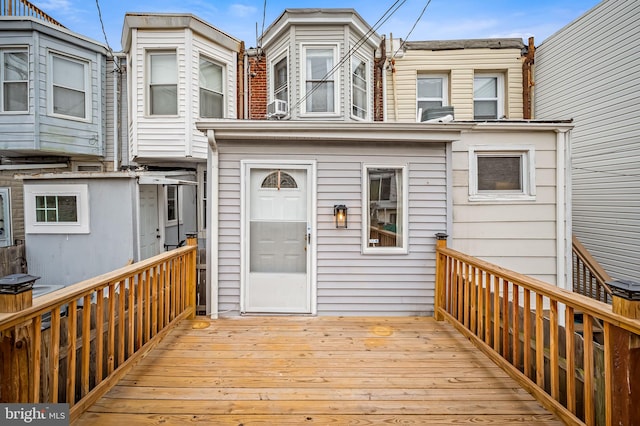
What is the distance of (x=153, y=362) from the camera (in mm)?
2736

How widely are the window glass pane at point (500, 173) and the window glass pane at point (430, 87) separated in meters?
3.33

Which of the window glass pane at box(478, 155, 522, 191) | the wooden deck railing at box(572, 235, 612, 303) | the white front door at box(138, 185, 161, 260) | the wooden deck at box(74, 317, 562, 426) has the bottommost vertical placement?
the wooden deck at box(74, 317, 562, 426)

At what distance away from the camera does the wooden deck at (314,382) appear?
208 cm

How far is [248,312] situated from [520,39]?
827cm

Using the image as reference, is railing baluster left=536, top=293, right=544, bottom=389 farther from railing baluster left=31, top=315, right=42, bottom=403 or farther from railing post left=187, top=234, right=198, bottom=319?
railing post left=187, top=234, right=198, bottom=319

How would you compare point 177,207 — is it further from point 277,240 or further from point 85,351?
point 85,351

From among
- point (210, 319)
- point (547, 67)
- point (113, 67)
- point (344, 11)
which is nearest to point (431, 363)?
point (210, 319)

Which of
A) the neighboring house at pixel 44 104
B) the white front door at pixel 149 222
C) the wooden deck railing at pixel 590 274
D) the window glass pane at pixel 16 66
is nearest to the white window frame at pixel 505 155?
the wooden deck railing at pixel 590 274

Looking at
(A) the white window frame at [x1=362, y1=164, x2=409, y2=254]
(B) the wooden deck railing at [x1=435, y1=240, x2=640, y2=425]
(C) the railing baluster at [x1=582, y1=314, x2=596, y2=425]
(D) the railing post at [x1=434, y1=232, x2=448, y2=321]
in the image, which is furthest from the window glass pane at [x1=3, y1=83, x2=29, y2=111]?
(C) the railing baluster at [x1=582, y1=314, x2=596, y2=425]

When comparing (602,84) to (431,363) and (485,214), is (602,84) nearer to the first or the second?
(485,214)

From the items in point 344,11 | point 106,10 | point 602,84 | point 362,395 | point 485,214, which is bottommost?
point 362,395

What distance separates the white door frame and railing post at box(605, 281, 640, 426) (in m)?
2.80

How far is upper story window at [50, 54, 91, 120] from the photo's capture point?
6.73 meters

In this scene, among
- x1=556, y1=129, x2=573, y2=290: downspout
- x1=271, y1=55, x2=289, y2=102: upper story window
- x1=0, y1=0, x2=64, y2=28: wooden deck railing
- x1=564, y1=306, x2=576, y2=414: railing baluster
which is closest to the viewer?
x1=564, y1=306, x2=576, y2=414: railing baluster
